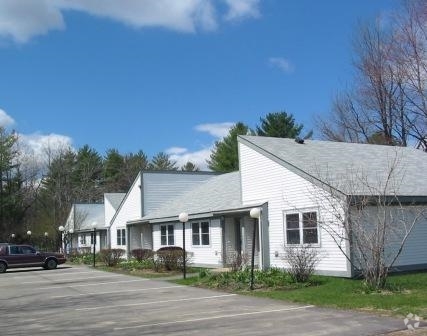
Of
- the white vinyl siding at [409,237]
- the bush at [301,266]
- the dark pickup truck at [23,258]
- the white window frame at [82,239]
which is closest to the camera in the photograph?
the bush at [301,266]

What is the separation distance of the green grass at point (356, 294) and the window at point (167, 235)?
12.7m

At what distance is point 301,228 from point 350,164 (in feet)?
12.0

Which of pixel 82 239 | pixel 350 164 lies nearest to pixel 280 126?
pixel 82 239

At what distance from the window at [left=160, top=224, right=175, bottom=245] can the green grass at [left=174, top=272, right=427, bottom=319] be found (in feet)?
41.7

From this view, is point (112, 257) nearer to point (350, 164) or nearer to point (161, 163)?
point (350, 164)

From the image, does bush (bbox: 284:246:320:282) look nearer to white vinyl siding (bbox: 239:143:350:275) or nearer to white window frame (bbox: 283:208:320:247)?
white vinyl siding (bbox: 239:143:350:275)

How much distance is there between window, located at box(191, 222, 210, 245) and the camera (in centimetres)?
2780

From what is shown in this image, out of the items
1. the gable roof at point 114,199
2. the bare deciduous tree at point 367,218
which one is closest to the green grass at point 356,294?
the bare deciduous tree at point 367,218

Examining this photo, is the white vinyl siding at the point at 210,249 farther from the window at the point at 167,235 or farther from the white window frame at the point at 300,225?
the white window frame at the point at 300,225

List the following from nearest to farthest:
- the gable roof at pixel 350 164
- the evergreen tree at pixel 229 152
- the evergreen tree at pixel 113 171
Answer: the gable roof at pixel 350 164, the evergreen tree at pixel 229 152, the evergreen tree at pixel 113 171

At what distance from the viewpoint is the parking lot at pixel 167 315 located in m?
10.9

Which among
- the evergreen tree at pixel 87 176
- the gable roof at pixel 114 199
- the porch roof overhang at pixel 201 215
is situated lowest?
the porch roof overhang at pixel 201 215

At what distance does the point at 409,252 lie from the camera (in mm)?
19766

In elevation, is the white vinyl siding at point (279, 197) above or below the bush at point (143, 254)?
above
